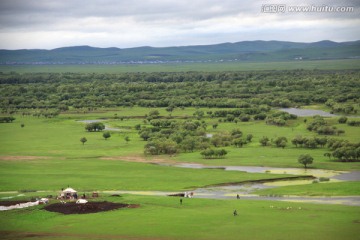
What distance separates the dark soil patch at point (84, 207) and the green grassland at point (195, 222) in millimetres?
1094

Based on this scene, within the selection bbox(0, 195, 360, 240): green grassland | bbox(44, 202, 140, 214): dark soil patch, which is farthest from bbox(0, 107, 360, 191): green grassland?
bbox(0, 195, 360, 240): green grassland

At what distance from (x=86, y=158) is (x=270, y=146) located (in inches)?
1248

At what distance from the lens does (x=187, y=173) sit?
3339 inches

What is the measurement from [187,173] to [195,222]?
3126cm

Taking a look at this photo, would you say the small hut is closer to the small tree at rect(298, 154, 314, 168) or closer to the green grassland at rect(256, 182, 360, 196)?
the green grassland at rect(256, 182, 360, 196)

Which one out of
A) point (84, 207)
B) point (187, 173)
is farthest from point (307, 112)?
point (84, 207)

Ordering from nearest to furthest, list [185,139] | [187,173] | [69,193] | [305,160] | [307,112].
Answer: [69,193] → [187,173] → [305,160] → [185,139] → [307,112]

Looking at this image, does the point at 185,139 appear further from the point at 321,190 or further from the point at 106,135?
the point at 321,190

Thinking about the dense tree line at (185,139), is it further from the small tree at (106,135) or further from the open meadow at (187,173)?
the small tree at (106,135)

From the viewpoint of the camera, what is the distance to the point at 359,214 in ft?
181

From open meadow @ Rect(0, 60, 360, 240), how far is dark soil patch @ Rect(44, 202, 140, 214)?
113 cm

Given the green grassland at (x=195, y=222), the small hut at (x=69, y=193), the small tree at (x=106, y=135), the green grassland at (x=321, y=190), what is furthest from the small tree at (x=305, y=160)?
the small tree at (x=106, y=135)

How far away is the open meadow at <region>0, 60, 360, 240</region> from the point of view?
172ft

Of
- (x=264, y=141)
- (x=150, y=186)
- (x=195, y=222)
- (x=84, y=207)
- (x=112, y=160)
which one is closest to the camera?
(x=195, y=222)
